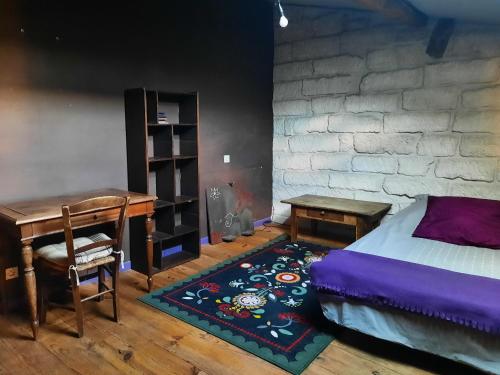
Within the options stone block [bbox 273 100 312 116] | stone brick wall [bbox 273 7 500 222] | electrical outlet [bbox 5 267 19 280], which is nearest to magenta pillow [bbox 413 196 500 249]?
stone brick wall [bbox 273 7 500 222]

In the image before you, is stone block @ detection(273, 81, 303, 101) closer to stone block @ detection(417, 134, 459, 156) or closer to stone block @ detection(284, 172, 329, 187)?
stone block @ detection(284, 172, 329, 187)

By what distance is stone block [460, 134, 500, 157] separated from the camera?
3.33 metres

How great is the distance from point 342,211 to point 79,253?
2401mm

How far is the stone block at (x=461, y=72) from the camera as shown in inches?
129

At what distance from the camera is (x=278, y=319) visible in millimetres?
2484

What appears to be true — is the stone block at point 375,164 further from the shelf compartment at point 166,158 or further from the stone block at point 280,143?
the shelf compartment at point 166,158

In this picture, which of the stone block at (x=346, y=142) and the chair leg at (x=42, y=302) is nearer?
the chair leg at (x=42, y=302)

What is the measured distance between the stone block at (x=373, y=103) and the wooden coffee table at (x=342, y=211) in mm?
1017

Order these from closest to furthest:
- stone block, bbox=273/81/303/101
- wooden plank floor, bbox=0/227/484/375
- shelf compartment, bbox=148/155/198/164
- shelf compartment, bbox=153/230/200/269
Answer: wooden plank floor, bbox=0/227/484/375 < shelf compartment, bbox=148/155/198/164 < shelf compartment, bbox=153/230/200/269 < stone block, bbox=273/81/303/101

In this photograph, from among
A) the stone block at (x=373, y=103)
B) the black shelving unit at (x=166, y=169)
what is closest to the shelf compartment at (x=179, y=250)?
the black shelving unit at (x=166, y=169)

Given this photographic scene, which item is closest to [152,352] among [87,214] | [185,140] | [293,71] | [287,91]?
[87,214]

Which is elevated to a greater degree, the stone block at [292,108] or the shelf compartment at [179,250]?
the stone block at [292,108]

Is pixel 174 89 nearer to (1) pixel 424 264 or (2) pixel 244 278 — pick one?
(2) pixel 244 278

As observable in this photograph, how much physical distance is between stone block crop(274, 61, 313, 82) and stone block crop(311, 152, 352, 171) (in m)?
1.00
